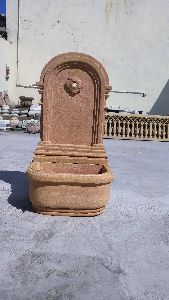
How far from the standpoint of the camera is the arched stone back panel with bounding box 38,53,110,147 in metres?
5.26

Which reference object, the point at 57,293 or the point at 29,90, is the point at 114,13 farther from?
the point at 57,293

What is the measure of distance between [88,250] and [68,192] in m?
1.03

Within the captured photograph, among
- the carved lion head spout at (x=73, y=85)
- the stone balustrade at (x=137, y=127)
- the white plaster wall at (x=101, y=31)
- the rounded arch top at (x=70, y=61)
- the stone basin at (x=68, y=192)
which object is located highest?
the white plaster wall at (x=101, y=31)

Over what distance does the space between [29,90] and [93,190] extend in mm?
16073

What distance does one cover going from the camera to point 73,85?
17.6 ft

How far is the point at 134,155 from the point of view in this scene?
1017 cm

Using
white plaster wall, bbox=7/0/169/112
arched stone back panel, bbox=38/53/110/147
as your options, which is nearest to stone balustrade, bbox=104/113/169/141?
white plaster wall, bbox=7/0/169/112

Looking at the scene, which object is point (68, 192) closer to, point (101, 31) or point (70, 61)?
point (70, 61)

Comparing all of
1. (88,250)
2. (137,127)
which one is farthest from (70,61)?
(137,127)

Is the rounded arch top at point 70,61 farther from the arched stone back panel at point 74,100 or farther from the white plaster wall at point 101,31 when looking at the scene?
the white plaster wall at point 101,31

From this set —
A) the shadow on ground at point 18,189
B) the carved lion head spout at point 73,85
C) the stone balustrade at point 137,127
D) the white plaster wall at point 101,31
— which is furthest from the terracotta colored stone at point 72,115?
the white plaster wall at point 101,31

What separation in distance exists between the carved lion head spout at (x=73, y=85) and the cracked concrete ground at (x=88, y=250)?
185 centimetres

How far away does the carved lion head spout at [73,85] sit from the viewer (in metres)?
5.36

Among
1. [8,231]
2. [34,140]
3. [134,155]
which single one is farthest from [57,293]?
[34,140]
